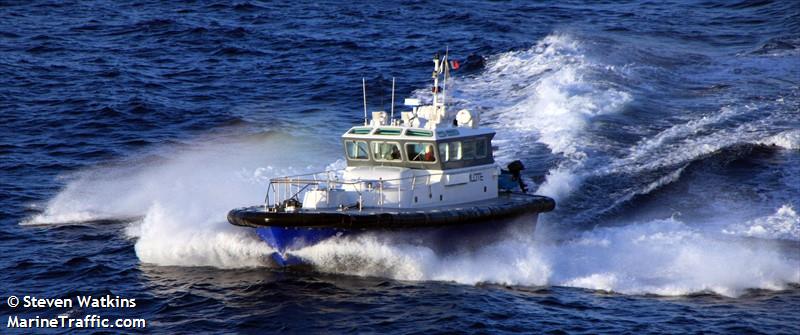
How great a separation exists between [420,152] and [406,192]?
3.47ft

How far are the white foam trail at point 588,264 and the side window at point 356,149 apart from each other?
2847 mm

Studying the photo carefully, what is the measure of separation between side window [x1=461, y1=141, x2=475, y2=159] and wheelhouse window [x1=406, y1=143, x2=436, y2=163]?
2.69ft

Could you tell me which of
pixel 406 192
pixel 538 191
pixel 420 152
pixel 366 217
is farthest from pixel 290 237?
pixel 538 191

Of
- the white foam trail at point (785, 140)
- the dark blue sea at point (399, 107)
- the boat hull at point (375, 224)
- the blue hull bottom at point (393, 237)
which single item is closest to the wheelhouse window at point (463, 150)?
the boat hull at point (375, 224)

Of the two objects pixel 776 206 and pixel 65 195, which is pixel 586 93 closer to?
pixel 776 206

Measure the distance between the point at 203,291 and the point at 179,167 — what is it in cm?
1070

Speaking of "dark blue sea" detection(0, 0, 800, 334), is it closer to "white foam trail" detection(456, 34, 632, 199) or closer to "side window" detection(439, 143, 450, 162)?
"white foam trail" detection(456, 34, 632, 199)

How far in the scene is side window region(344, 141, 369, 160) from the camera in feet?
83.1

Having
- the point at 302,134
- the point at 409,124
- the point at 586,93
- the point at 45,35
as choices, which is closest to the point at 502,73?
the point at 586,93

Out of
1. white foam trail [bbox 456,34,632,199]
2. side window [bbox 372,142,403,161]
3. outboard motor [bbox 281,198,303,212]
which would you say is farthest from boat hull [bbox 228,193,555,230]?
white foam trail [bbox 456,34,632,199]

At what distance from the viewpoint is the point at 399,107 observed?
3831cm

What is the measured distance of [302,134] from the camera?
118ft

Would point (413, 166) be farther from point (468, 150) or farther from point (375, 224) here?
point (375, 224)

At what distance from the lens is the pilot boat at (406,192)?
900 inches
